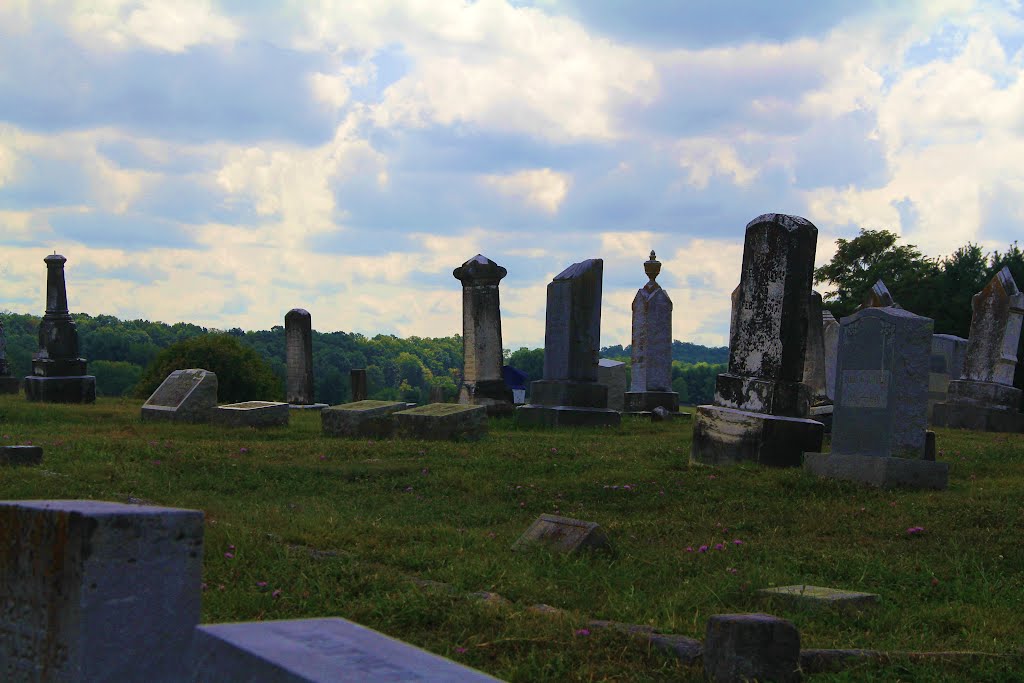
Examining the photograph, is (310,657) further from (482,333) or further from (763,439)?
(482,333)

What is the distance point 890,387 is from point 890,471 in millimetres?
920

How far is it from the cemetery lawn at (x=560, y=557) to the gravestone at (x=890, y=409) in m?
0.42

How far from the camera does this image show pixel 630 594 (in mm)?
6270

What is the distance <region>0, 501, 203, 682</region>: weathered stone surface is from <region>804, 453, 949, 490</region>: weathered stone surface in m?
9.46

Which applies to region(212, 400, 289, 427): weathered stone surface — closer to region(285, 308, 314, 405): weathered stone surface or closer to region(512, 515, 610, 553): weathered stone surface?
region(285, 308, 314, 405): weathered stone surface

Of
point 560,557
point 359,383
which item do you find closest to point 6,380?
point 359,383

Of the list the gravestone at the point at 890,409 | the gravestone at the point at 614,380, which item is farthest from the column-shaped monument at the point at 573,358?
the gravestone at the point at 890,409

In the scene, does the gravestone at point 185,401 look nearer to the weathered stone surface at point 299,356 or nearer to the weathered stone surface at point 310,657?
the weathered stone surface at point 299,356

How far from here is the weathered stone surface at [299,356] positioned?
26406 millimetres

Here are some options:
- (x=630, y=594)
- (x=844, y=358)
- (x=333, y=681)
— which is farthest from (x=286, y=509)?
(x=333, y=681)

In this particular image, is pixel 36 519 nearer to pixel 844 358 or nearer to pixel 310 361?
pixel 844 358

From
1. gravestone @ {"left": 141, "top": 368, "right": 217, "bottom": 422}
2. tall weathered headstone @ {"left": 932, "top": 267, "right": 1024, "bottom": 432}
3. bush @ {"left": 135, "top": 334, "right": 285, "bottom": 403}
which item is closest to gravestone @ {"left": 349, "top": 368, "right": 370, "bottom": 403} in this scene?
bush @ {"left": 135, "top": 334, "right": 285, "bottom": 403}

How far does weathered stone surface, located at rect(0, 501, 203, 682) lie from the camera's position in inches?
102

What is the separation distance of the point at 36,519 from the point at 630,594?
4230mm
